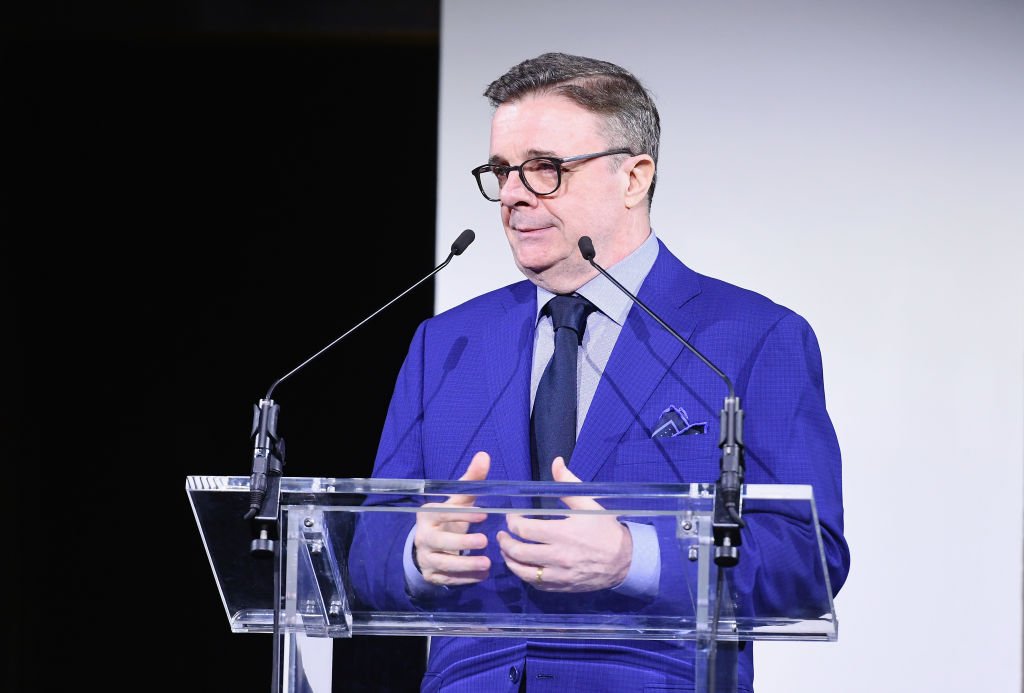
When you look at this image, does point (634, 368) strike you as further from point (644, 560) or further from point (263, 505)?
point (263, 505)

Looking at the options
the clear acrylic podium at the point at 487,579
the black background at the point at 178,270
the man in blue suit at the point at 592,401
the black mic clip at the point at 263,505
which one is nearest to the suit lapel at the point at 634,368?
the man in blue suit at the point at 592,401

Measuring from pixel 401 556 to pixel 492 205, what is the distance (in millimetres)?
1490

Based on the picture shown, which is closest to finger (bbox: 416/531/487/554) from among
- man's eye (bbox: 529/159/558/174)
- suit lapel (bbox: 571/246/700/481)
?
suit lapel (bbox: 571/246/700/481)

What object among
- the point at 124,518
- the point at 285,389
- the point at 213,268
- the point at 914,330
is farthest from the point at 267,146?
the point at 914,330

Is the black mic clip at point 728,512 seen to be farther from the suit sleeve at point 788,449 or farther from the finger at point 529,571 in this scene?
the finger at point 529,571

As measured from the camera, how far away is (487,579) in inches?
65.3

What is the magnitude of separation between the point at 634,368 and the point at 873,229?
1003mm

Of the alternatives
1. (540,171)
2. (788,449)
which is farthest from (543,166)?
(788,449)

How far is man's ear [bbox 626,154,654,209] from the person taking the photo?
247 cm

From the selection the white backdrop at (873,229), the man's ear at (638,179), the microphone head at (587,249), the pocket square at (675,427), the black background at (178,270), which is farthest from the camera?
the black background at (178,270)

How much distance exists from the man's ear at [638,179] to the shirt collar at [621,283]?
0.08 m

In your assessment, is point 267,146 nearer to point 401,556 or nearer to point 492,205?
point 492,205

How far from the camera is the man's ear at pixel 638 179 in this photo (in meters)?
2.47

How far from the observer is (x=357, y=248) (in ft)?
13.9
